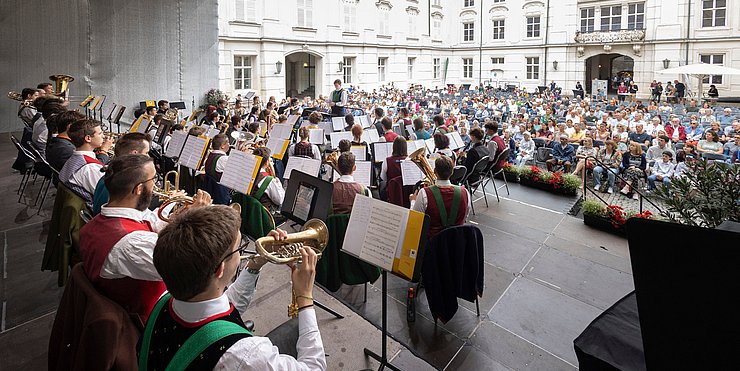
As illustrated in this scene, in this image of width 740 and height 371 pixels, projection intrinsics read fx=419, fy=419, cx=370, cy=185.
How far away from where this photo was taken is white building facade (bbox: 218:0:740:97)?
67.8 feet

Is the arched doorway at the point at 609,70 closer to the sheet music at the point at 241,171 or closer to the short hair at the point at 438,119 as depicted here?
the short hair at the point at 438,119

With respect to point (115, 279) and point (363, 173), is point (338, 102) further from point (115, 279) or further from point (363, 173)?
point (115, 279)

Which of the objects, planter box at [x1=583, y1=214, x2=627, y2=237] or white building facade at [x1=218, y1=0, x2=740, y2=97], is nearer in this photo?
planter box at [x1=583, y1=214, x2=627, y2=237]

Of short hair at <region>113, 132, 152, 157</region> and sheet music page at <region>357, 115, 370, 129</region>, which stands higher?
sheet music page at <region>357, 115, 370, 129</region>

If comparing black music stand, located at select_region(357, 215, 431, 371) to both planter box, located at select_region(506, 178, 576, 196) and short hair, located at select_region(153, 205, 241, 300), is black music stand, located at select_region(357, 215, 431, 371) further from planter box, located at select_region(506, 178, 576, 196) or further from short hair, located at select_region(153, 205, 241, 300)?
planter box, located at select_region(506, 178, 576, 196)

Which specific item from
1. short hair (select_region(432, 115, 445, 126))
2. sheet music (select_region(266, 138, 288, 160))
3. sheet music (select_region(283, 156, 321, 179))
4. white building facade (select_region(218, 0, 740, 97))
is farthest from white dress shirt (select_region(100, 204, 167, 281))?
white building facade (select_region(218, 0, 740, 97))

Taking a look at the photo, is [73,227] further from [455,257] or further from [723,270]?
[723,270]

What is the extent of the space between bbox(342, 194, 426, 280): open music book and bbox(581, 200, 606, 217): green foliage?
4.74 m

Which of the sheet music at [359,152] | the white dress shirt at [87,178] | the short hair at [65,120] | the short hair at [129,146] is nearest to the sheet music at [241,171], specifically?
the short hair at [129,146]

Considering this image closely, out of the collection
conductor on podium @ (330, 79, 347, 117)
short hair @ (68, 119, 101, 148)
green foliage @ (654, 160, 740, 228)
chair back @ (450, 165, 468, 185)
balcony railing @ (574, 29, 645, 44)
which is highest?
balcony railing @ (574, 29, 645, 44)

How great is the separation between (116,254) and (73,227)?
180cm

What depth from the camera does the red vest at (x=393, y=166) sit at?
5.88m

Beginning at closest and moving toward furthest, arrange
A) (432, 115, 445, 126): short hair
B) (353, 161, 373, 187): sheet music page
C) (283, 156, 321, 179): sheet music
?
(283, 156, 321, 179): sheet music → (353, 161, 373, 187): sheet music page → (432, 115, 445, 126): short hair

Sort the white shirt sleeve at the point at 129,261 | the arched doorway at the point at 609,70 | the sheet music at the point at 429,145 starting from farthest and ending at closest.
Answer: the arched doorway at the point at 609,70
the sheet music at the point at 429,145
the white shirt sleeve at the point at 129,261
